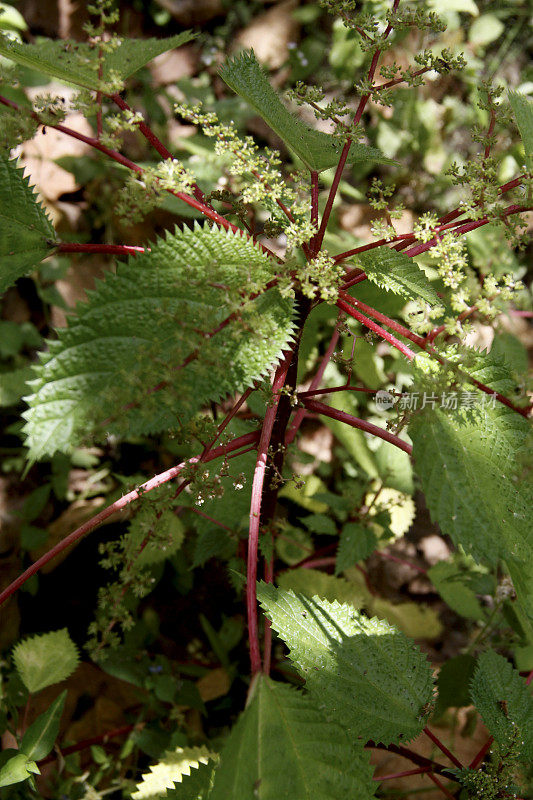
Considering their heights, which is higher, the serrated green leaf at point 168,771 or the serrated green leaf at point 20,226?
the serrated green leaf at point 20,226

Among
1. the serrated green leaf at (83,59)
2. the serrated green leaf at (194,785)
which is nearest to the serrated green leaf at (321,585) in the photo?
the serrated green leaf at (194,785)

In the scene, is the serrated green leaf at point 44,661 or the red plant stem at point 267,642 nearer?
the red plant stem at point 267,642

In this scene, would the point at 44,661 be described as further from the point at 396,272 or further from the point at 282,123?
the point at 282,123

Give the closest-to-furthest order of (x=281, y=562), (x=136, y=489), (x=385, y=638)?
1. (x=136, y=489)
2. (x=385, y=638)
3. (x=281, y=562)

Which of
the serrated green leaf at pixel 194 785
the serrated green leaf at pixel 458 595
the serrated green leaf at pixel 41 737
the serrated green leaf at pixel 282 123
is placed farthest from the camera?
the serrated green leaf at pixel 458 595

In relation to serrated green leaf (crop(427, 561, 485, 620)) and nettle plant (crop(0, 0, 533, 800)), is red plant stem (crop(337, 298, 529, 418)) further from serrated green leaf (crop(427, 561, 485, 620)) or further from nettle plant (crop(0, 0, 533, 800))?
serrated green leaf (crop(427, 561, 485, 620))

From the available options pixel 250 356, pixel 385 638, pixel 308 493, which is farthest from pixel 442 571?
pixel 250 356

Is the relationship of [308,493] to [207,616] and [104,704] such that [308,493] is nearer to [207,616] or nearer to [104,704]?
[207,616]

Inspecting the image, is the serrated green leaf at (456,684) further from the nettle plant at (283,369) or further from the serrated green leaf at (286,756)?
the serrated green leaf at (286,756)
